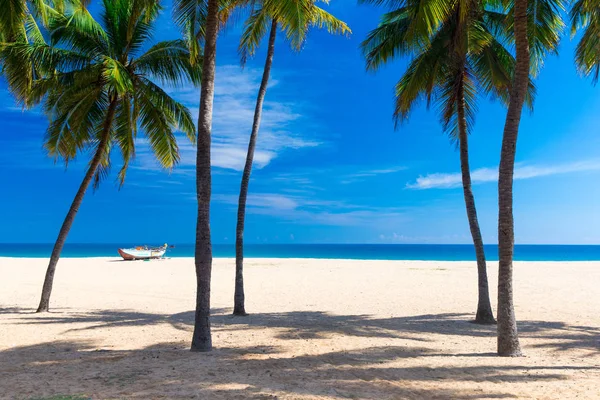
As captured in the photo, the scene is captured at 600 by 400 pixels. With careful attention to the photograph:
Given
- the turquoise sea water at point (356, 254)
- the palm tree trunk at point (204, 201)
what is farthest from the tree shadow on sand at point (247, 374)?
the turquoise sea water at point (356, 254)

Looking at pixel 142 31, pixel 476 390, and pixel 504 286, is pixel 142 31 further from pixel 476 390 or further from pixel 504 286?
pixel 476 390

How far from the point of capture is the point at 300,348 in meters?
7.85

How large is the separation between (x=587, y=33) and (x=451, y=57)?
2.85m

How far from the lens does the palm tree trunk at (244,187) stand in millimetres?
11367

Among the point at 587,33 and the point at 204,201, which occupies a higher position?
the point at 587,33

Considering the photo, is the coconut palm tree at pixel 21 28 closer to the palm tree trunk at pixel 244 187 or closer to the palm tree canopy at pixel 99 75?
the palm tree canopy at pixel 99 75

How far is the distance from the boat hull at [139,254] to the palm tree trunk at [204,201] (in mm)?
32289

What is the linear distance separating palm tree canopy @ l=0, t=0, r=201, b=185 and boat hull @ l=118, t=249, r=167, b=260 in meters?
26.1

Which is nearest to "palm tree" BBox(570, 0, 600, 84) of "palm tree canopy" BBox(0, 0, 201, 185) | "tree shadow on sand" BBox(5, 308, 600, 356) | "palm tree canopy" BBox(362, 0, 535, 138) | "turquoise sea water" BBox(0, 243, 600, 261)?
"palm tree canopy" BBox(362, 0, 535, 138)

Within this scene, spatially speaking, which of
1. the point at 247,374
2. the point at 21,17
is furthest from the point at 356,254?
the point at 247,374

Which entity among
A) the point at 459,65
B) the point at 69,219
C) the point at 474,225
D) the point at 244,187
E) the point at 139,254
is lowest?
the point at 139,254

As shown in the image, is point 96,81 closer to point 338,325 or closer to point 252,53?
point 252,53

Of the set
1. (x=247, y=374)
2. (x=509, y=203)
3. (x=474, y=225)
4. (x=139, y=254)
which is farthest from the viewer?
(x=139, y=254)

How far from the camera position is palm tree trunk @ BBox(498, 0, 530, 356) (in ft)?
23.6
